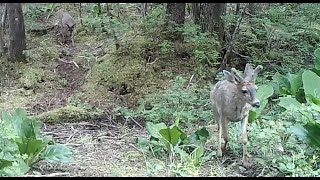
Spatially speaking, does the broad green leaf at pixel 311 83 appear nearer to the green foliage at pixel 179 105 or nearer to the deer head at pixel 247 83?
the deer head at pixel 247 83

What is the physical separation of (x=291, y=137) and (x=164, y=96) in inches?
117

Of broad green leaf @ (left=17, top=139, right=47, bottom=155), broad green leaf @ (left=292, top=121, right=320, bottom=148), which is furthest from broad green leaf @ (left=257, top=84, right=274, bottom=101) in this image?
broad green leaf @ (left=17, top=139, right=47, bottom=155)

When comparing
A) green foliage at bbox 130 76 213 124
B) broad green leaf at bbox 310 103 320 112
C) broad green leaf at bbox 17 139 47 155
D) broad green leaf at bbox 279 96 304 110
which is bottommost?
green foliage at bbox 130 76 213 124

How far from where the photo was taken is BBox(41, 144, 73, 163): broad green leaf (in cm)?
523

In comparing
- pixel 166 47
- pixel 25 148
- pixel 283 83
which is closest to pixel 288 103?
pixel 283 83

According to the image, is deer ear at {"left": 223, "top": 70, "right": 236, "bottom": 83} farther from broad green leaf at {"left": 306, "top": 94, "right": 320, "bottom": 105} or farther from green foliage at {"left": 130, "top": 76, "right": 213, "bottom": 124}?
green foliage at {"left": 130, "top": 76, "right": 213, "bottom": 124}

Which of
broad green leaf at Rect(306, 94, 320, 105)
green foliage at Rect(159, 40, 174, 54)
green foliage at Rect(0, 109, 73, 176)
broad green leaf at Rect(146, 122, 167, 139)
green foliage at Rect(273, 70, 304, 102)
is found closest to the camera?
green foliage at Rect(0, 109, 73, 176)

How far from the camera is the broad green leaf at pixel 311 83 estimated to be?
20.3 ft

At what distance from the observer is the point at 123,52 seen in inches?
385

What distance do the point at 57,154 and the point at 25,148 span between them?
0.99 feet

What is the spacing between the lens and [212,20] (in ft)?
32.2

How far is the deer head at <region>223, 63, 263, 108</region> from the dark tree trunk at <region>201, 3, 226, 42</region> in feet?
14.3

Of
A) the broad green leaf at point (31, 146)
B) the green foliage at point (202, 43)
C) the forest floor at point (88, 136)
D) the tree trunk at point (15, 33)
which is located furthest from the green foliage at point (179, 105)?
the tree trunk at point (15, 33)

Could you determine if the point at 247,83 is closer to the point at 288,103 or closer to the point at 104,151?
the point at 288,103
